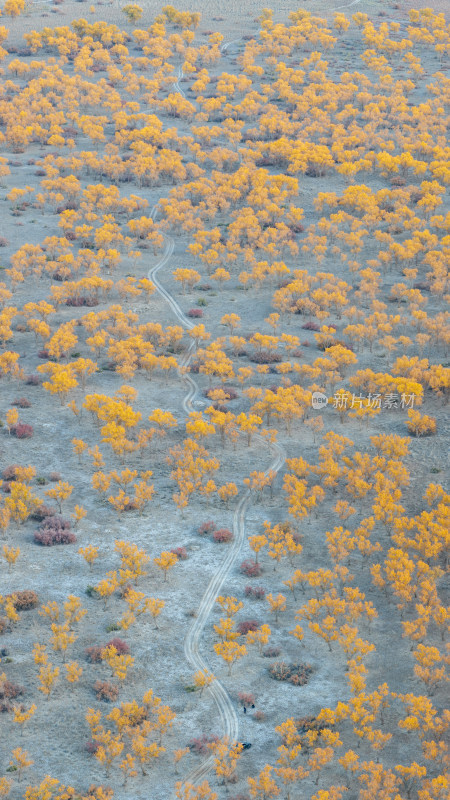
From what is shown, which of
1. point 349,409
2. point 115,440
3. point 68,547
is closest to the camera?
point 68,547

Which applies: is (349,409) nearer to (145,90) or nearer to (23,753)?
(23,753)

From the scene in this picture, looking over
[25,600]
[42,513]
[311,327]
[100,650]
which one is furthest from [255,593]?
[311,327]

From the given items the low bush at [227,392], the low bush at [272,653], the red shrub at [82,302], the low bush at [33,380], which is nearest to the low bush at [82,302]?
the red shrub at [82,302]

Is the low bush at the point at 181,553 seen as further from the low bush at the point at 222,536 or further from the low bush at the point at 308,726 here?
the low bush at the point at 308,726

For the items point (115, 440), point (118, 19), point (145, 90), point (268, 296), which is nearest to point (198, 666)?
point (115, 440)

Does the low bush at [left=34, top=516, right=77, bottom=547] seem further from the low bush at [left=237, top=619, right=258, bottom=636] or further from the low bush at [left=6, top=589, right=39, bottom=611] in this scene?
the low bush at [left=237, top=619, right=258, bottom=636]

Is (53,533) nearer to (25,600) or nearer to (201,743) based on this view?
(25,600)
